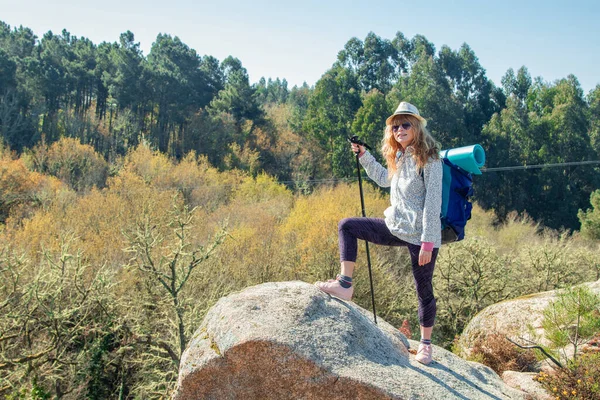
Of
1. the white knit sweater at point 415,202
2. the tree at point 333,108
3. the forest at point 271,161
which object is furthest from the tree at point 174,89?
the white knit sweater at point 415,202

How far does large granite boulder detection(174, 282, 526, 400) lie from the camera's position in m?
4.19

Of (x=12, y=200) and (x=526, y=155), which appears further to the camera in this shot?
(x=526, y=155)

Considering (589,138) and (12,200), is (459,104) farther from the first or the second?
(12,200)

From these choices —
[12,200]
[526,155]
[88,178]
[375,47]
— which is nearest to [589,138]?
[526,155]

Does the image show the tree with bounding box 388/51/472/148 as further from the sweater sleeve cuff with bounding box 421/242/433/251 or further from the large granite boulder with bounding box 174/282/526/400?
the sweater sleeve cuff with bounding box 421/242/433/251

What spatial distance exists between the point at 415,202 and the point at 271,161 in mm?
38612

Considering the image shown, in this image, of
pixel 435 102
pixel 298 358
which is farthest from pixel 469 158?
pixel 435 102

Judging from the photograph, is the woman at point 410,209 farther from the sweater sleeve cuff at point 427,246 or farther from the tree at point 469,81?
the tree at point 469,81

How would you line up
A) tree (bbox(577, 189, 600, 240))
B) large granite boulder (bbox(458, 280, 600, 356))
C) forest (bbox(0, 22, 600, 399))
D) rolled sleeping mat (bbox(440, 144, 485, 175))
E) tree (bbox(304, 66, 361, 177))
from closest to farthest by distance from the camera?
rolled sleeping mat (bbox(440, 144, 485, 175)) → large granite boulder (bbox(458, 280, 600, 356)) → forest (bbox(0, 22, 600, 399)) → tree (bbox(577, 189, 600, 240)) → tree (bbox(304, 66, 361, 177))

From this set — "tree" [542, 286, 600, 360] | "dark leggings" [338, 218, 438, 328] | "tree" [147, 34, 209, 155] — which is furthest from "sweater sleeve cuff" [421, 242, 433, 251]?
"tree" [147, 34, 209, 155]

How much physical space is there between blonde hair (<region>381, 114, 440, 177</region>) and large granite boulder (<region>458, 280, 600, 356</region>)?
14.0 feet

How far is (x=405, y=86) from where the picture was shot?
4166 cm

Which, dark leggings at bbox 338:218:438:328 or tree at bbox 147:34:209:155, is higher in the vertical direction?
tree at bbox 147:34:209:155

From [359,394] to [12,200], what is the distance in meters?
24.1
